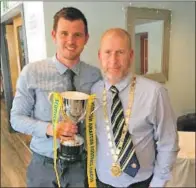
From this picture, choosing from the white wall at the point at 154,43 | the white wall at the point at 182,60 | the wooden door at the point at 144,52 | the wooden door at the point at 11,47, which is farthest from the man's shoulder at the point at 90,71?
Result: the white wall at the point at 182,60

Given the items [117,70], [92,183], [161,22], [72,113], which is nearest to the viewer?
[72,113]

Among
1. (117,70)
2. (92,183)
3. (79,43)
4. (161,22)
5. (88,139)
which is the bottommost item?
(92,183)

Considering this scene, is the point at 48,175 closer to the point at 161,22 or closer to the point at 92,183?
the point at 92,183

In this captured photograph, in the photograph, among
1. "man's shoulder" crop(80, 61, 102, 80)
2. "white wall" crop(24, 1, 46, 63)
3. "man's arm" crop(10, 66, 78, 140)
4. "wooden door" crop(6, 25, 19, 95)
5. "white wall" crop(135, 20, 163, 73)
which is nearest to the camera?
"man's arm" crop(10, 66, 78, 140)

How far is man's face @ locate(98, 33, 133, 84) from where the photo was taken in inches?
33.1

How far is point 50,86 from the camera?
933 millimetres

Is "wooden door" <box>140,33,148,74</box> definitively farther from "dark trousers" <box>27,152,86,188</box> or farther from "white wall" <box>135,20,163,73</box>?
"dark trousers" <box>27,152,86,188</box>

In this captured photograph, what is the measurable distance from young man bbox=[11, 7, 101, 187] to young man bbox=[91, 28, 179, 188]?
94 mm

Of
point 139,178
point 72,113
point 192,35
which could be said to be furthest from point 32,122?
point 192,35

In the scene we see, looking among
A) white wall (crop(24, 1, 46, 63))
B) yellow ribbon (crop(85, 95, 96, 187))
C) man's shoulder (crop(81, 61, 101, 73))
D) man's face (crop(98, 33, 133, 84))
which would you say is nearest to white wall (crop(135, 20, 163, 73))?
white wall (crop(24, 1, 46, 63))

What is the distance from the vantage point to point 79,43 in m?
0.85

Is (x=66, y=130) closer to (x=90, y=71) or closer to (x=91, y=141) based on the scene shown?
(x=91, y=141)

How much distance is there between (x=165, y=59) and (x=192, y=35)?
1.11 feet

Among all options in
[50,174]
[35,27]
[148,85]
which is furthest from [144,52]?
[50,174]
